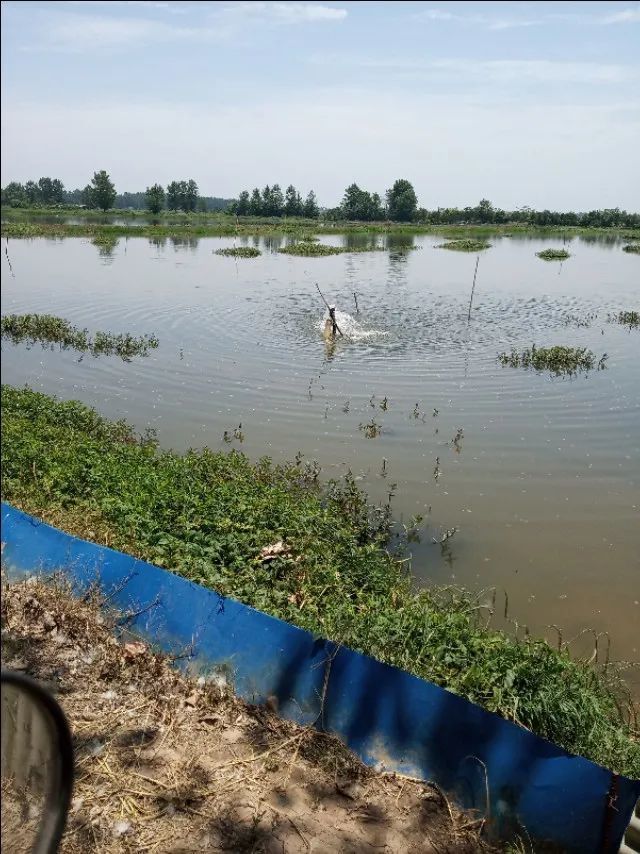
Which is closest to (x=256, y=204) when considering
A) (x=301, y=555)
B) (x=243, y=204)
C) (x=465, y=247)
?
(x=243, y=204)

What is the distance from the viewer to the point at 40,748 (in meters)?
2.44

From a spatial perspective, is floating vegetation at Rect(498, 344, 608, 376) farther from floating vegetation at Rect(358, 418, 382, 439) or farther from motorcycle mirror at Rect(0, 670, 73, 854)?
motorcycle mirror at Rect(0, 670, 73, 854)

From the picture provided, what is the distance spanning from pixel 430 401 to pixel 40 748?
11.0 metres

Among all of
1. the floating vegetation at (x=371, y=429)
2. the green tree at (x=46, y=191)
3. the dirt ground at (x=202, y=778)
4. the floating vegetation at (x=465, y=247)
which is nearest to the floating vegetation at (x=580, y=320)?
the floating vegetation at (x=371, y=429)

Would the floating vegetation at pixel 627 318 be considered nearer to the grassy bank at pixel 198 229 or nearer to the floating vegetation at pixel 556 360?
the floating vegetation at pixel 556 360

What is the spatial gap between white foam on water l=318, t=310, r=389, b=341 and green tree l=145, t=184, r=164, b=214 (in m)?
74.8

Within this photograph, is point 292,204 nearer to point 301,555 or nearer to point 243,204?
point 243,204

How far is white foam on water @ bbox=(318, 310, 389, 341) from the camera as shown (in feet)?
60.6

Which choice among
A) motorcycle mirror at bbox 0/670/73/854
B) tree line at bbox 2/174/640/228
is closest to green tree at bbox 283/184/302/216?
tree line at bbox 2/174/640/228

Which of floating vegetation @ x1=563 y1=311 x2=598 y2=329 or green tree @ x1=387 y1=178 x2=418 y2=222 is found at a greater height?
green tree @ x1=387 y1=178 x2=418 y2=222

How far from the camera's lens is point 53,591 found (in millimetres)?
5520

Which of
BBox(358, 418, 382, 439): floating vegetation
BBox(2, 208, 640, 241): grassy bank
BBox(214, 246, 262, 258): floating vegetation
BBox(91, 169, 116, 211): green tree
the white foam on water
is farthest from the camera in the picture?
BBox(91, 169, 116, 211): green tree

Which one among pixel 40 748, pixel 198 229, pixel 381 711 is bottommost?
pixel 381 711

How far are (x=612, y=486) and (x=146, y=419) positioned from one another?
772cm
